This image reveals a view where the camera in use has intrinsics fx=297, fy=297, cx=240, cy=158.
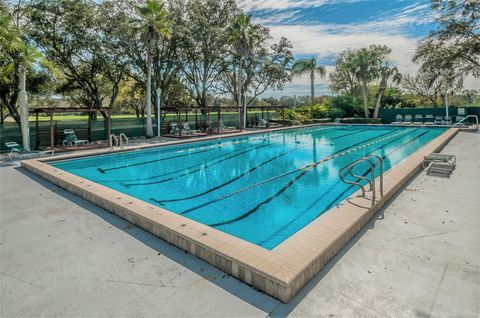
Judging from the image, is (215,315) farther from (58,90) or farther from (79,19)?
(58,90)

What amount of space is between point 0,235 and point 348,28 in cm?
2822

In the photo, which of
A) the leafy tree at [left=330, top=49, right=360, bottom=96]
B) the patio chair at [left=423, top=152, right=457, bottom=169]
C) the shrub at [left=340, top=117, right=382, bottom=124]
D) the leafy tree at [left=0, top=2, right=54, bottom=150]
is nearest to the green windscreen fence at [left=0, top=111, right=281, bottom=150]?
the leafy tree at [left=0, top=2, right=54, bottom=150]

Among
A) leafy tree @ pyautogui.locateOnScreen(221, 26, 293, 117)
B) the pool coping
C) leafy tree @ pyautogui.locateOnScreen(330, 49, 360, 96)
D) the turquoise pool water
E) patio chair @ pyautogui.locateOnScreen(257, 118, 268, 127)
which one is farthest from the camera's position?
leafy tree @ pyautogui.locateOnScreen(330, 49, 360, 96)

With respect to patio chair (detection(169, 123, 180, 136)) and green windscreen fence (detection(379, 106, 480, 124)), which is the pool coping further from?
green windscreen fence (detection(379, 106, 480, 124))

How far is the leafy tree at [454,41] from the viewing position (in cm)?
1883

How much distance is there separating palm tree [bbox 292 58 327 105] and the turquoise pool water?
58.1 ft

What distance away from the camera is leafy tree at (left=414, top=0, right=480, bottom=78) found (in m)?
18.8

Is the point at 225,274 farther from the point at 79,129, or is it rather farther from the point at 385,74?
the point at 385,74

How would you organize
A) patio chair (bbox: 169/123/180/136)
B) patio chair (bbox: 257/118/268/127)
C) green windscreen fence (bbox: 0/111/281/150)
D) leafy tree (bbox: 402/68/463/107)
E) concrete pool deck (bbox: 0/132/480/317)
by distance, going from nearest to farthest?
concrete pool deck (bbox: 0/132/480/317) → green windscreen fence (bbox: 0/111/281/150) → patio chair (bbox: 169/123/180/136) → patio chair (bbox: 257/118/268/127) → leafy tree (bbox: 402/68/463/107)

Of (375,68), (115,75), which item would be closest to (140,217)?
(115,75)

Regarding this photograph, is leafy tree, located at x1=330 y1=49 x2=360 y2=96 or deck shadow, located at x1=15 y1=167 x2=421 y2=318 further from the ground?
leafy tree, located at x1=330 y1=49 x2=360 y2=96

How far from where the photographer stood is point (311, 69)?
31.8 m

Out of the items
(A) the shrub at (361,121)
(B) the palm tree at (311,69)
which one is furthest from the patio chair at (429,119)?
(B) the palm tree at (311,69)

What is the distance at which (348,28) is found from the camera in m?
26.0
